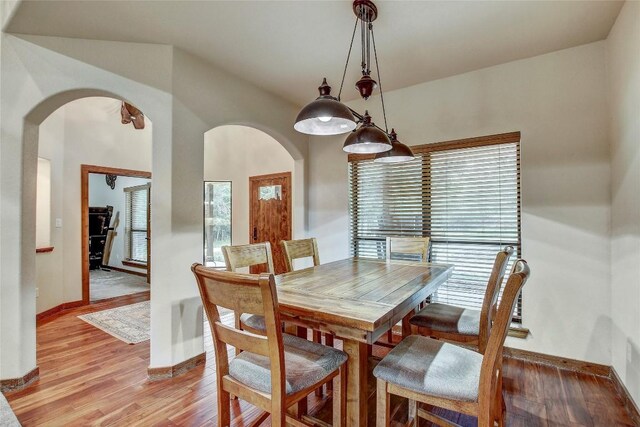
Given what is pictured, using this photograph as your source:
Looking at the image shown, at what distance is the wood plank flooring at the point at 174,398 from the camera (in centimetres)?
197

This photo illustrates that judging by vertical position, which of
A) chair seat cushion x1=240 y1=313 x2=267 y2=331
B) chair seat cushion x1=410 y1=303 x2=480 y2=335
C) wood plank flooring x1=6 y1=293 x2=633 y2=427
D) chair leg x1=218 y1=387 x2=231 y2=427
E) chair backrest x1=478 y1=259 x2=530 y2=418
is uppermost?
chair backrest x1=478 y1=259 x2=530 y2=418

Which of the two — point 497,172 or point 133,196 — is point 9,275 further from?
point 133,196

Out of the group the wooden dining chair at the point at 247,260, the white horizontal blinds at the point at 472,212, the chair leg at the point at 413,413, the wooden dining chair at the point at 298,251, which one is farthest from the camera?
the white horizontal blinds at the point at 472,212

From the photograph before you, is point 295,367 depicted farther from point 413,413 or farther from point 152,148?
point 152,148

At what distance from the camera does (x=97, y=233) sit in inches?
293

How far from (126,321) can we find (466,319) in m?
Answer: 3.83

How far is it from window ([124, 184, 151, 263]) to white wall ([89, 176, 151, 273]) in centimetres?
14

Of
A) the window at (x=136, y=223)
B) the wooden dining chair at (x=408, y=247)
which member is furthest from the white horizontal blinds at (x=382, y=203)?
the window at (x=136, y=223)

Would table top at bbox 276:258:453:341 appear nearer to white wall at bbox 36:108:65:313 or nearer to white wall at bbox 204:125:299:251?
white wall at bbox 204:125:299:251

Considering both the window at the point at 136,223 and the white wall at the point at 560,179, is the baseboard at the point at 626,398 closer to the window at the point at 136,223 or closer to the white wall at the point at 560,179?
the white wall at the point at 560,179

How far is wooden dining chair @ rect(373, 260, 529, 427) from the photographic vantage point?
1225mm

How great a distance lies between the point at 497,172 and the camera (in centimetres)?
300

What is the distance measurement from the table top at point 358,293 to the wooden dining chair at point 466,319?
0.99 ft

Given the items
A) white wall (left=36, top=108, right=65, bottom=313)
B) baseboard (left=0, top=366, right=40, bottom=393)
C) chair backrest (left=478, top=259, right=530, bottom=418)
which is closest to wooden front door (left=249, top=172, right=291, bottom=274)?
white wall (left=36, top=108, right=65, bottom=313)
